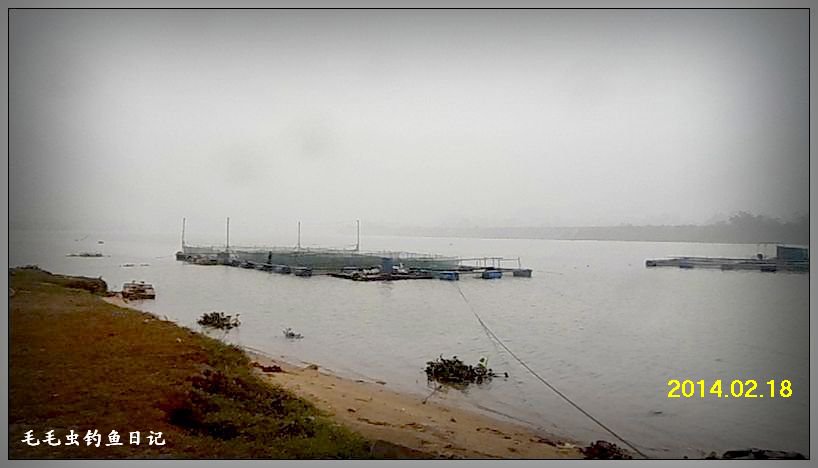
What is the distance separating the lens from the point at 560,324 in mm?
3135

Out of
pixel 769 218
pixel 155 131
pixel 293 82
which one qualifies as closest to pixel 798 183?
pixel 769 218

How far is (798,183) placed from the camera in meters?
2.94

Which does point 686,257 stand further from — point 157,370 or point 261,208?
point 157,370

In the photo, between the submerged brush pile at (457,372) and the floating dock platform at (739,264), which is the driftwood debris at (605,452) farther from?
the floating dock platform at (739,264)

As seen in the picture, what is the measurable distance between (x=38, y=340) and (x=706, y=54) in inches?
126

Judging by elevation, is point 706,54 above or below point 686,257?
above

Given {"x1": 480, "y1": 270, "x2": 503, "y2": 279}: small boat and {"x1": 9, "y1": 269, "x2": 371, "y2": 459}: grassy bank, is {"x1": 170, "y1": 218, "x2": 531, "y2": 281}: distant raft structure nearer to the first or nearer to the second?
{"x1": 480, "y1": 270, "x2": 503, "y2": 279}: small boat

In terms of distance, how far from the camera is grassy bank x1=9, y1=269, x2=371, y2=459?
Answer: 2.84 meters

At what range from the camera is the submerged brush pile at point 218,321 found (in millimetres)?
3074
